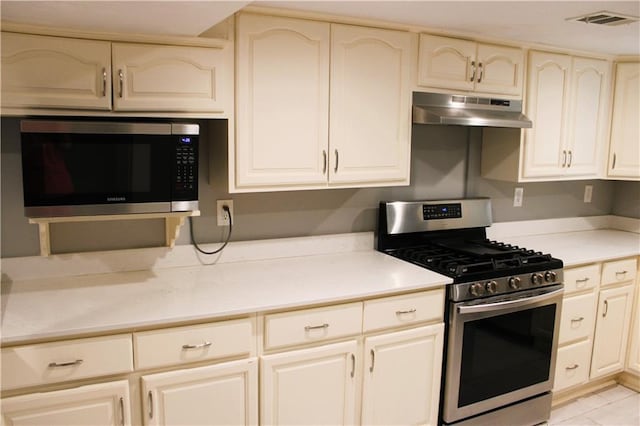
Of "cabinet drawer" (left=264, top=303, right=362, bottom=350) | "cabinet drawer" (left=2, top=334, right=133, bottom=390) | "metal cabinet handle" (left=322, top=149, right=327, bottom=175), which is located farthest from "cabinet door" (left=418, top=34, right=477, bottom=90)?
"cabinet drawer" (left=2, top=334, right=133, bottom=390)

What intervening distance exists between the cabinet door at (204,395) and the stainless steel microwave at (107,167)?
2.06 feet

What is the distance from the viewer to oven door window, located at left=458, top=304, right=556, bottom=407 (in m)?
2.47

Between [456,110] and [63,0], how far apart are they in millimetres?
1805

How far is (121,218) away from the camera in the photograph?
212cm

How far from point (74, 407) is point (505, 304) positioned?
1.87m

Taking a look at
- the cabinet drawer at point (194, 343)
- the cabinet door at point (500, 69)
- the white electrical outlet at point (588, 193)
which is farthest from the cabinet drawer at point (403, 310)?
the white electrical outlet at point (588, 193)

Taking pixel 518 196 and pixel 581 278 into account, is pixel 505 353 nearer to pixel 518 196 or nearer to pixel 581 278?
pixel 581 278

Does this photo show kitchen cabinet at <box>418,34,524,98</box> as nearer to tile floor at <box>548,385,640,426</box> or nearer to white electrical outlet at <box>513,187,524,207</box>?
white electrical outlet at <box>513,187,524,207</box>

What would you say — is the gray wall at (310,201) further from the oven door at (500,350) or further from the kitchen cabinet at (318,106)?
the oven door at (500,350)

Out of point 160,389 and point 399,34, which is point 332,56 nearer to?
point 399,34

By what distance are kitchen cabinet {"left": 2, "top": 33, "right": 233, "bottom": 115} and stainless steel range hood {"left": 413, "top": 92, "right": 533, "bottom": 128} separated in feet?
3.12

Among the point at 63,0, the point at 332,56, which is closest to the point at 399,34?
the point at 332,56

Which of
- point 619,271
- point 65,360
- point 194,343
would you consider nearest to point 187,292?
point 194,343

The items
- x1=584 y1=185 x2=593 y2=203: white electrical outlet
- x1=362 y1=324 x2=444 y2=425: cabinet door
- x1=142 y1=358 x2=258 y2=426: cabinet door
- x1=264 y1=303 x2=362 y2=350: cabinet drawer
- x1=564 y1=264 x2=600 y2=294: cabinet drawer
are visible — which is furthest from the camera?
x1=584 y1=185 x2=593 y2=203: white electrical outlet
